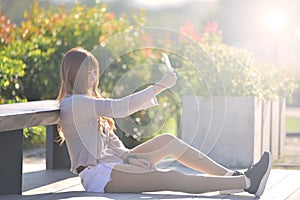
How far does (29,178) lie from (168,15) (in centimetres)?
3644

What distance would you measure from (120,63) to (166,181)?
4.36 metres

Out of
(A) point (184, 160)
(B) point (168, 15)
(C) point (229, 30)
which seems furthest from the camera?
(B) point (168, 15)

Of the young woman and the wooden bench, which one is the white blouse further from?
the wooden bench

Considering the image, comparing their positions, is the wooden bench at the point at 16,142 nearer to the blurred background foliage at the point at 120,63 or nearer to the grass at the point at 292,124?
the blurred background foliage at the point at 120,63

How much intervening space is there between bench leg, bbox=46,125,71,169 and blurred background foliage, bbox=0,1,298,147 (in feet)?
2.91

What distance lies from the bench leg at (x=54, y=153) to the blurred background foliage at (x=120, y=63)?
886 millimetres

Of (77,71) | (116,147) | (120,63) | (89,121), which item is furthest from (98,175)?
(120,63)

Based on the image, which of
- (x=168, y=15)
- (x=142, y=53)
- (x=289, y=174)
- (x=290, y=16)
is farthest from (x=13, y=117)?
(x=168, y=15)

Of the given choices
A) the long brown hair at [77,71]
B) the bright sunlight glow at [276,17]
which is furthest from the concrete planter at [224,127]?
the bright sunlight glow at [276,17]

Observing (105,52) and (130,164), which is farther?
(105,52)

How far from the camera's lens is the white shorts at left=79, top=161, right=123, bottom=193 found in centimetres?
509

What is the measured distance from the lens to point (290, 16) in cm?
2919

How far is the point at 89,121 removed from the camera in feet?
16.7

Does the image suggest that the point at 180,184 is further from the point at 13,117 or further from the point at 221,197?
the point at 13,117
